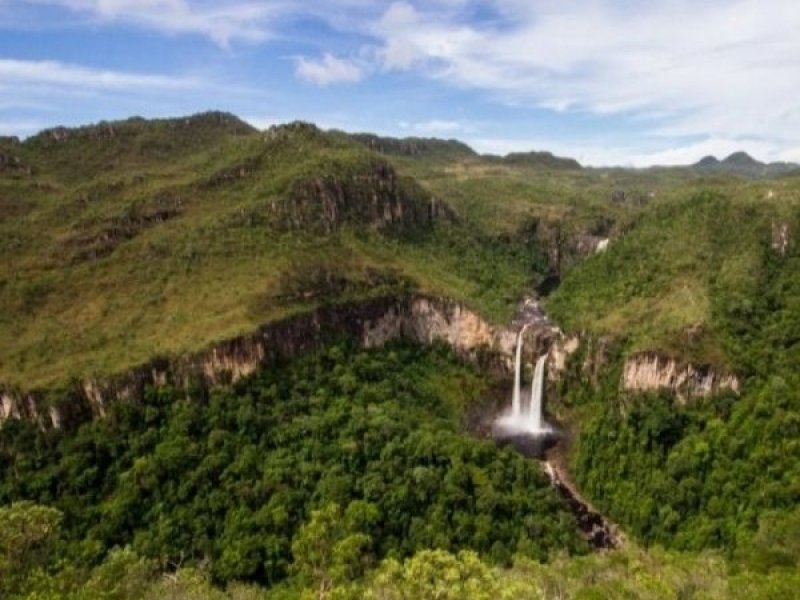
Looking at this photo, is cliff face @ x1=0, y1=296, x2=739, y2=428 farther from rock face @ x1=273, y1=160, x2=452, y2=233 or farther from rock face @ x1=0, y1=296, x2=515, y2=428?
rock face @ x1=273, y1=160, x2=452, y2=233

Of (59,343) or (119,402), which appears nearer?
(119,402)

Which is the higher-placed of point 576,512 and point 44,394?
point 44,394

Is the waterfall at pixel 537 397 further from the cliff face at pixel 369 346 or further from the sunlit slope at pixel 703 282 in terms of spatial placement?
the sunlit slope at pixel 703 282

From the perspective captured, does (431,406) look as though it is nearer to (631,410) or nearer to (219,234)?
(631,410)

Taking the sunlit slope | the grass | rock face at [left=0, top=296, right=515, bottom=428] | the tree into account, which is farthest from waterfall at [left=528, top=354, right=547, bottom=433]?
the tree

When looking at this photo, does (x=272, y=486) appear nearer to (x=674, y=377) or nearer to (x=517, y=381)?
(x=517, y=381)

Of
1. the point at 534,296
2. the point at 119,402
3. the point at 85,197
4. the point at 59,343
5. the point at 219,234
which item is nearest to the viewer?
the point at 119,402

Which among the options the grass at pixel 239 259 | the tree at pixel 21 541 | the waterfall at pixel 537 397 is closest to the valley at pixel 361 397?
the tree at pixel 21 541

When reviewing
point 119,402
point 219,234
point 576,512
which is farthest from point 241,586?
point 219,234
